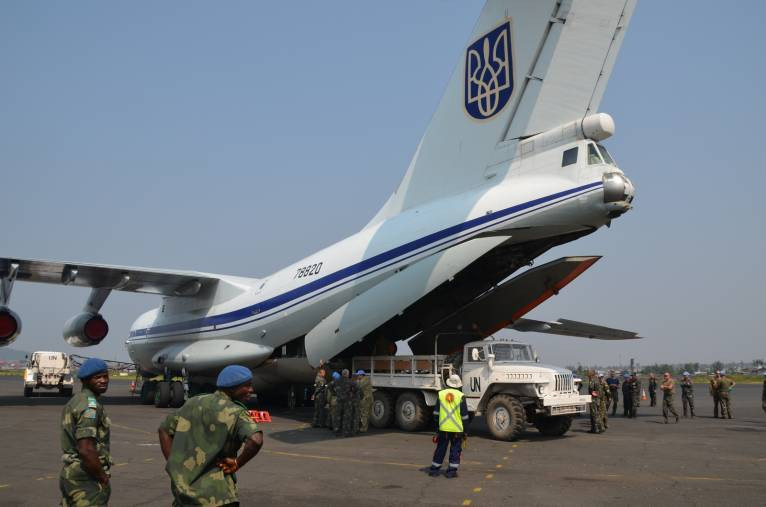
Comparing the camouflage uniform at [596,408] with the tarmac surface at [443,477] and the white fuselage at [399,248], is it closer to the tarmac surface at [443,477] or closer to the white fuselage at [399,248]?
the tarmac surface at [443,477]

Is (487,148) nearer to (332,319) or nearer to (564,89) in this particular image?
(564,89)

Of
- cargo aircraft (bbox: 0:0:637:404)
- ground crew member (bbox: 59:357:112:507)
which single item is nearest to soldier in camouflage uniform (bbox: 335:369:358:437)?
cargo aircraft (bbox: 0:0:637:404)

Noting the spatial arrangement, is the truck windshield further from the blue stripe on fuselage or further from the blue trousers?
the blue trousers

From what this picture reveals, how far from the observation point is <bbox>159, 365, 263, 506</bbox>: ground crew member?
4020 mm

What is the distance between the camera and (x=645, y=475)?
9.26 m

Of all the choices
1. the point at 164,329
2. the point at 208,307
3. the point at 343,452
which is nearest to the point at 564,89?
the point at 343,452

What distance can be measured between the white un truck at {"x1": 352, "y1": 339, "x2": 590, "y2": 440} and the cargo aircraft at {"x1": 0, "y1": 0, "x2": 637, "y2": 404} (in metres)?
1.24

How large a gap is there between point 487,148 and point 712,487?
783cm

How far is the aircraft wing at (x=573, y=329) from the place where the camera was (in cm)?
2104

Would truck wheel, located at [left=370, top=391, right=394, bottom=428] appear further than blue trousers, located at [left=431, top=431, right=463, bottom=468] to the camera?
Yes

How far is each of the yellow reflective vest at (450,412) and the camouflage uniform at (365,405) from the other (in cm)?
535

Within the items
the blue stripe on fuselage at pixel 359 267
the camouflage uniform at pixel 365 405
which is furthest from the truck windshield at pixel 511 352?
the camouflage uniform at pixel 365 405

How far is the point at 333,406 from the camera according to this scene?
48.2 ft

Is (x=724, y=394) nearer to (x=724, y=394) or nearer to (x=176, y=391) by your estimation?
(x=724, y=394)
